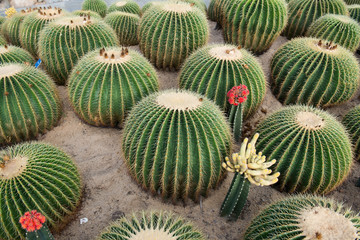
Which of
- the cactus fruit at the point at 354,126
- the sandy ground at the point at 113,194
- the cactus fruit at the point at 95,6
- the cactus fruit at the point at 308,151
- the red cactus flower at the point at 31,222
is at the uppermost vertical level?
the red cactus flower at the point at 31,222

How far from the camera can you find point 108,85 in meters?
3.77

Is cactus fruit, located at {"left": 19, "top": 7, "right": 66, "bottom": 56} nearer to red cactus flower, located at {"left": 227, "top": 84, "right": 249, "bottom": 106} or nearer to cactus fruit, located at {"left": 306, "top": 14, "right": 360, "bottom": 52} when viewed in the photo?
red cactus flower, located at {"left": 227, "top": 84, "right": 249, "bottom": 106}

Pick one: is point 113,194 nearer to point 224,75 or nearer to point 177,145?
point 177,145

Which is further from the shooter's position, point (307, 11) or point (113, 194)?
point (307, 11)

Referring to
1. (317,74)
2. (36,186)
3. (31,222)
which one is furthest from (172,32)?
(31,222)

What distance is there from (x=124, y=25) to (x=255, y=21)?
8.77 ft

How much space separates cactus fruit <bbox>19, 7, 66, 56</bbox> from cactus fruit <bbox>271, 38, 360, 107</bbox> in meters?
3.99

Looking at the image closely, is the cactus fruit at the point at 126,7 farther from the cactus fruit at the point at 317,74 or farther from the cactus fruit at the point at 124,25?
the cactus fruit at the point at 317,74

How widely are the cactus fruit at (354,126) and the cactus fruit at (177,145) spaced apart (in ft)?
6.12

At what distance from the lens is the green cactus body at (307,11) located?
6020 millimetres

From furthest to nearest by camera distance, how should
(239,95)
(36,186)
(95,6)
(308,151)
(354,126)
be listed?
(95,6), (354,126), (239,95), (308,151), (36,186)

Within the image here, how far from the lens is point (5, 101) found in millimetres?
3635

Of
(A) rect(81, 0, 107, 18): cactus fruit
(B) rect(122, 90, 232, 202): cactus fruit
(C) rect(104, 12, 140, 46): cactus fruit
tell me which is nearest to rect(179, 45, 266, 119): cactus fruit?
(B) rect(122, 90, 232, 202): cactus fruit

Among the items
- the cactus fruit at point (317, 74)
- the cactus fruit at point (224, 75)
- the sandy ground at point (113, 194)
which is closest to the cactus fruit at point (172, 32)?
the cactus fruit at point (224, 75)
